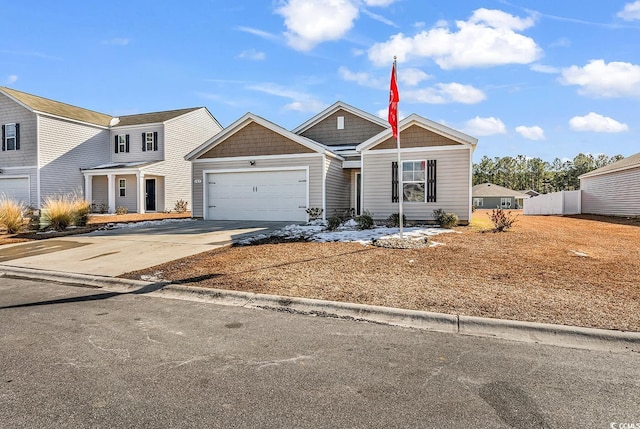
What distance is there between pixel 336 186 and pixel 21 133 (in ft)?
65.3

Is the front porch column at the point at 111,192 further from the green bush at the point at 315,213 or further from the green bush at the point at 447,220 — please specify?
the green bush at the point at 447,220

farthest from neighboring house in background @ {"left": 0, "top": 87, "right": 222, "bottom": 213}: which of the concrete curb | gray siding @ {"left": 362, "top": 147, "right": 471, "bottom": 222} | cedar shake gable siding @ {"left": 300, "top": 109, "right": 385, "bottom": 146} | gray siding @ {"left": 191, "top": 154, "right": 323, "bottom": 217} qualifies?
the concrete curb

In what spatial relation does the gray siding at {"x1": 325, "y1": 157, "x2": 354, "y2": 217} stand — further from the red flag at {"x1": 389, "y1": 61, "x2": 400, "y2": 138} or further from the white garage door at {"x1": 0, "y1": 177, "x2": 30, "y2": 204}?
the white garage door at {"x1": 0, "y1": 177, "x2": 30, "y2": 204}

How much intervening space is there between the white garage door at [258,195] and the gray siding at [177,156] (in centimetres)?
784

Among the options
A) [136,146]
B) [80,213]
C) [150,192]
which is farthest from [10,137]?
[80,213]

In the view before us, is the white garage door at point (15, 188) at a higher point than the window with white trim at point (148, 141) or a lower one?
lower

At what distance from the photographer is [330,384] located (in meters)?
3.00

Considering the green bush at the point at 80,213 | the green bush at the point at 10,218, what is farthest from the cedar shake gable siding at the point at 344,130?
the green bush at the point at 10,218

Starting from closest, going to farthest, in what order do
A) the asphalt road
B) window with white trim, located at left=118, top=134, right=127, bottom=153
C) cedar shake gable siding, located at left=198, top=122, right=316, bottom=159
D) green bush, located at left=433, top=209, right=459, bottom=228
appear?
the asphalt road → green bush, located at left=433, top=209, right=459, bottom=228 → cedar shake gable siding, located at left=198, top=122, right=316, bottom=159 → window with white trim, located at left=118, top=134, right=127, bottom=153

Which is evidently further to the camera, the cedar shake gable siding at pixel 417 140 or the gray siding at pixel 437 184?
the cedar shake gable siding at pixel 417 140

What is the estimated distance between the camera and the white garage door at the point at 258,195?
1648cm

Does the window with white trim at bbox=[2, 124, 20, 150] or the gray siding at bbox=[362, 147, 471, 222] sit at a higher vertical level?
the window with white trim at bbox=[2, 124, 20, 150]

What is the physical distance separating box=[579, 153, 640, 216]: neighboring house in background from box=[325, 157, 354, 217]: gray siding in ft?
50.2

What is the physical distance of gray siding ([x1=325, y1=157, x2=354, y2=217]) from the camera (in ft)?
53.9
